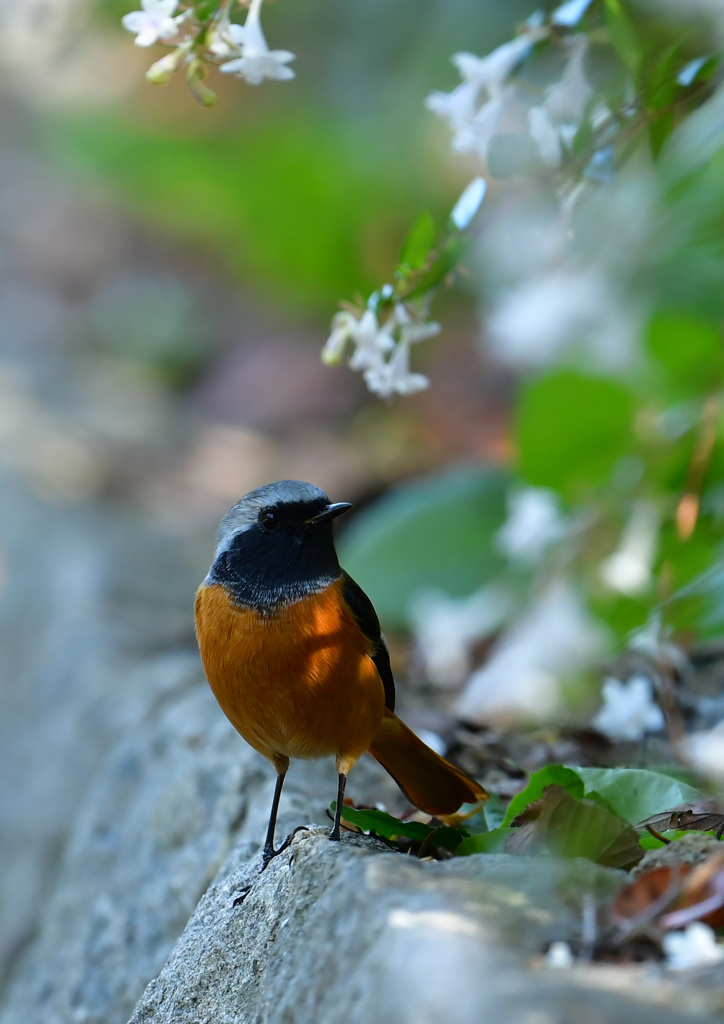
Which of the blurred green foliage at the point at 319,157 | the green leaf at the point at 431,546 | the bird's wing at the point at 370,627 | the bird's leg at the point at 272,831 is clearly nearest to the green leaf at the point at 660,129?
the bird's wing at the point at 370,627

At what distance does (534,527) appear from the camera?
14.6 feet

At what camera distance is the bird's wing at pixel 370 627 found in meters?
3.02

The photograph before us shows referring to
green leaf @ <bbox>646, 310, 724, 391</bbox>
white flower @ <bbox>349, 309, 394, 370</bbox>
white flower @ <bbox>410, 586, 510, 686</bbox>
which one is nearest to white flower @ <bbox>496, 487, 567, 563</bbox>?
white flower @ <bbox>410, 586, 510, 686</bbox>

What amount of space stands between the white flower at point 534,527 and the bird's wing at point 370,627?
4.66ft

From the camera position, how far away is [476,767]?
3619 millimetres

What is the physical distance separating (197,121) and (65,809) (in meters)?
9.29

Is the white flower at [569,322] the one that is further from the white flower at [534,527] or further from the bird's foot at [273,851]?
the bird's foot at [273,851]

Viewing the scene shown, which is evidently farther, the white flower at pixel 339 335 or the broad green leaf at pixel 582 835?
the white flower at pixel 339 335

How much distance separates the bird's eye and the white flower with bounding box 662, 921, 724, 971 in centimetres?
177

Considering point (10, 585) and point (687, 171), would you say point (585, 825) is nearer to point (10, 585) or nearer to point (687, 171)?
point (687, 171)

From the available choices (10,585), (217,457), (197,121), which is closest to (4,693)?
(10,585)

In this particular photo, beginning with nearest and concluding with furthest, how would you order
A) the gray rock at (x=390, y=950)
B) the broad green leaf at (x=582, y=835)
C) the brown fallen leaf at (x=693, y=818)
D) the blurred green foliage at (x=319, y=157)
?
1. the gray rock at (x=390, y=950)
2. the broad green leaf at (x=582, y=835)
3. the brown fallen leaf at (x=693, y=818)
4. the blurred green foliage at (x=319, y=157)

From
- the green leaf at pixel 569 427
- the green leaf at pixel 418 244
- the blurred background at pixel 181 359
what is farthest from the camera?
the blurred background at pixel 181 359

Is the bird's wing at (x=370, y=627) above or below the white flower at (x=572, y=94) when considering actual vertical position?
below
